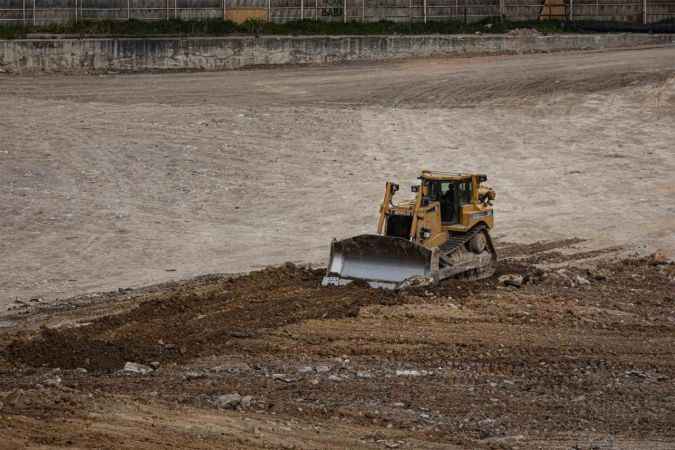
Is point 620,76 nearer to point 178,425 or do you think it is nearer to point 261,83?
point 261,83

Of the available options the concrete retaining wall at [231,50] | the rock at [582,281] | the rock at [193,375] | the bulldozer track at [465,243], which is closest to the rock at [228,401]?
the rock at [193,375]

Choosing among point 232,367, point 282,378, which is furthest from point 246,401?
point 232,367

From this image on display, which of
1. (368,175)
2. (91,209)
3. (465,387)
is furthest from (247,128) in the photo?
(465,387)

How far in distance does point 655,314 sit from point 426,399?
17.8 ft

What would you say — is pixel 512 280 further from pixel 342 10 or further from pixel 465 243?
pixel 342 10

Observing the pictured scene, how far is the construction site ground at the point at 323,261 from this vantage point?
43.5 ft

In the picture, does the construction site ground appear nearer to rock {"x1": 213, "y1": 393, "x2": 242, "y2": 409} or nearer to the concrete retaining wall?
rock {"x1": 213, "y1": 393, "x2": 242, "y2": 409}

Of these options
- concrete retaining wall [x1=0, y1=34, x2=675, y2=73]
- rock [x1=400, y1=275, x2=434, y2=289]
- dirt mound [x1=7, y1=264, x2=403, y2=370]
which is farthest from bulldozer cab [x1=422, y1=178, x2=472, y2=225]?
concrete retaining wall [x1=0, y1=34, x2=675, y2=73]

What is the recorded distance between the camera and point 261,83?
36.8 metres

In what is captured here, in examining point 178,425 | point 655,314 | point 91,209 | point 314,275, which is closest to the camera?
point 178,425

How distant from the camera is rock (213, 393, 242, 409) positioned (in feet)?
43.8

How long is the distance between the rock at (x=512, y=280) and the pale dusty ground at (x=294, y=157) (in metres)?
3.72

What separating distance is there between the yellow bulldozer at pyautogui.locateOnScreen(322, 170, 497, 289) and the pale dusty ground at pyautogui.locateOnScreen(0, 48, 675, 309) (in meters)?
3.28

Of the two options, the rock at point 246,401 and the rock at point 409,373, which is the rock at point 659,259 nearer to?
the rock at point 409,373
